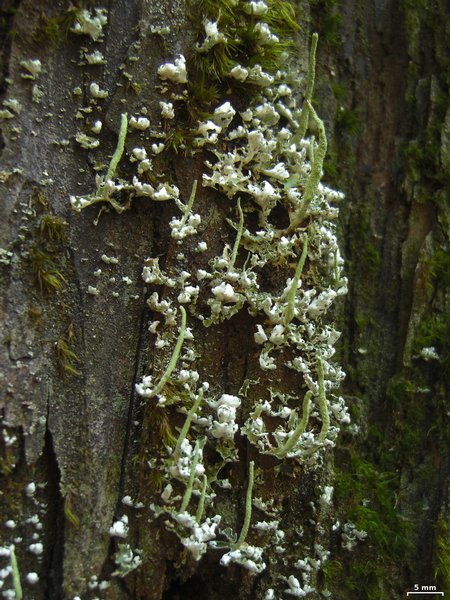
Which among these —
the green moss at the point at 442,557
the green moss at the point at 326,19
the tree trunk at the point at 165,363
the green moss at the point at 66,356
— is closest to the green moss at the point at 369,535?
the tree trunk at the point at 165,363

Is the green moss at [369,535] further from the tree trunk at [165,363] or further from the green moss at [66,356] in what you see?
the green moss at [66,356]

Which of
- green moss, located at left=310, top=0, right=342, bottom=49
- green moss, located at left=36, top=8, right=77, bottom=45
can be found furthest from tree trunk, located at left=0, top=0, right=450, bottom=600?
green moss, located at left=310, top=0, right=342, bottom=49

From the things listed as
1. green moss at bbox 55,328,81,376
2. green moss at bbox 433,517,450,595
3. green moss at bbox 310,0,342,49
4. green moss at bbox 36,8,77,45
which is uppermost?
green moss at bbox 310,0,342,49

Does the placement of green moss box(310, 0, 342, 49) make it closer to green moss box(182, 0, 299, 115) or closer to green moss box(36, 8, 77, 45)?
green moss box(182, 0, 299, 115)

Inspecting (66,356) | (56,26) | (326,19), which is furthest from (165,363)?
(326,19)

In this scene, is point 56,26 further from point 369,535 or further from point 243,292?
point 369,535
